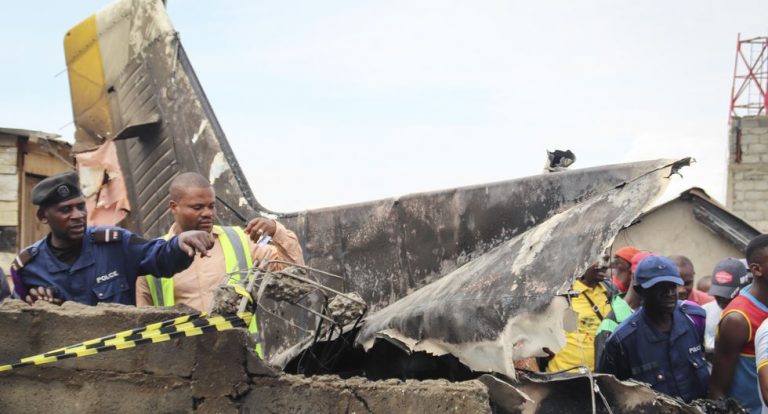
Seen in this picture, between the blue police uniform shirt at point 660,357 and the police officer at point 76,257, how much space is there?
2.08 metres

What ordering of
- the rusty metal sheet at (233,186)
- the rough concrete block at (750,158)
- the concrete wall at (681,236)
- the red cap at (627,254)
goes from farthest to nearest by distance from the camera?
the rough concrete block at (750,158)
the concrete wall at (681,236)
the red cap at (627,254)
the rusty metal sheet at (233,186)

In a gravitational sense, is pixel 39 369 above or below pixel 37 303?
below

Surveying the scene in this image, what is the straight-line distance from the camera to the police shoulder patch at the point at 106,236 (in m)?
4.47

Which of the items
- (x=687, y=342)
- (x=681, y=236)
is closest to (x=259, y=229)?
(x=687, y=342)

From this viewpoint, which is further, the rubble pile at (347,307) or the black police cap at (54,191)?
the black police cap at (54,191)

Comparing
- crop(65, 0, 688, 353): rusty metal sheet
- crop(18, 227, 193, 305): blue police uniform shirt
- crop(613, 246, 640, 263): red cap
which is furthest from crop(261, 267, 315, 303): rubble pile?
crop(613, 246, 640, 263): red cap

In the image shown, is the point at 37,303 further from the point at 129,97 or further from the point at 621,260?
the point at 129,97

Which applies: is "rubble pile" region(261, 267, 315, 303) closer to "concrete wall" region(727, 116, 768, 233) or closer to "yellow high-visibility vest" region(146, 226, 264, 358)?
"yellow high-visibility vest" region(146, 226, 264, 358)

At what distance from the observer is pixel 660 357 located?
447cm

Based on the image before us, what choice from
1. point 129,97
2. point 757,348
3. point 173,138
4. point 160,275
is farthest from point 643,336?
point 129,97

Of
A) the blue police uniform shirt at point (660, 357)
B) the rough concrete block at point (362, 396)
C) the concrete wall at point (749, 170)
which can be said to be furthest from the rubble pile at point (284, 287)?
the concrete wall at point (749, 170)

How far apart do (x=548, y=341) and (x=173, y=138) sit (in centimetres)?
471

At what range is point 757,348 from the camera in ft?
13.1

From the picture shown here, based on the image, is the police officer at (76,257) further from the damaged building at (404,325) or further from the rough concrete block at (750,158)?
the rough concrete block at (750,158)
